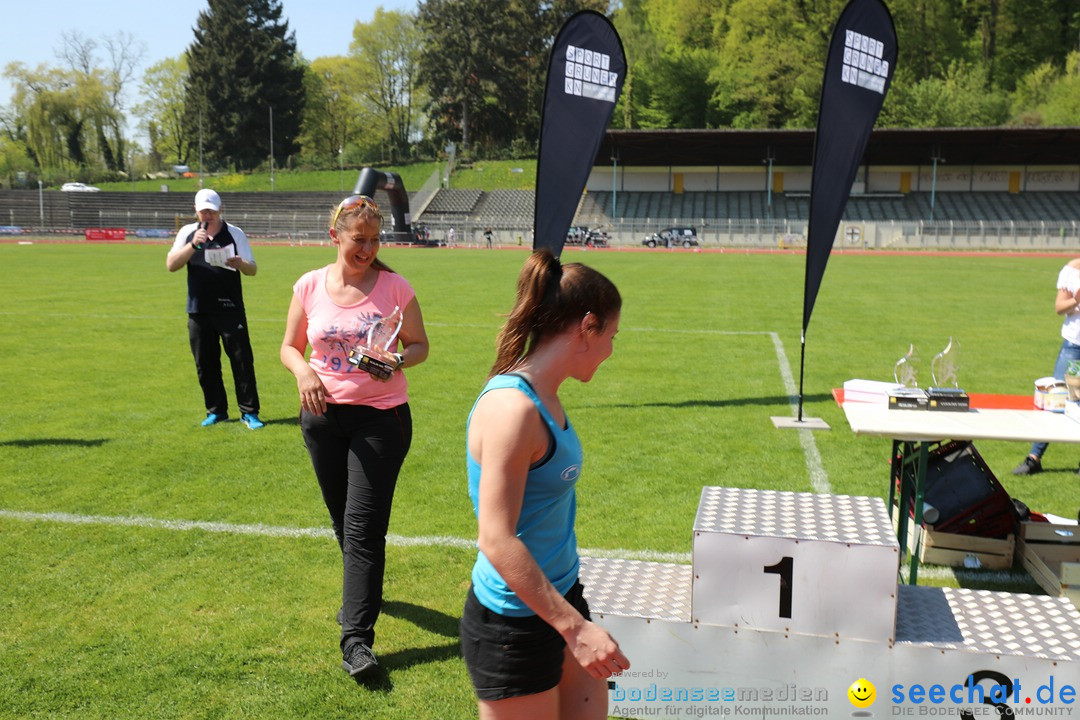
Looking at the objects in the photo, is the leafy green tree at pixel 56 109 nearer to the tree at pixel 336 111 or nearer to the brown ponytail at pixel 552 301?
the tree at pixel 336 111

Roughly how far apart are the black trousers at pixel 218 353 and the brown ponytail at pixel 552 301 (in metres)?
6.36

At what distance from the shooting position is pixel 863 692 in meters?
3.29

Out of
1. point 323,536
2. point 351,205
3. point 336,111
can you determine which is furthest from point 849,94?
point 336,111

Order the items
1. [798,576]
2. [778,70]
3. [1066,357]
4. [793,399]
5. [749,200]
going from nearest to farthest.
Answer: [798,576], [1066,357], [793,399], [749,200], [778,70]

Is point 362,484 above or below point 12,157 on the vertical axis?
below

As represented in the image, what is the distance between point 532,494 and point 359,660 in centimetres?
191

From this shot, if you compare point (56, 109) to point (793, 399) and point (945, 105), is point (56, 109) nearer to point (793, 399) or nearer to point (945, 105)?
point (945, 105)

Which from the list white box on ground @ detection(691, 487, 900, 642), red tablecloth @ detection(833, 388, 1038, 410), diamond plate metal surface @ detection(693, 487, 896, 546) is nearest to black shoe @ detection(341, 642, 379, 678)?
white box on ground @ detection(691, 487, 900, 642)

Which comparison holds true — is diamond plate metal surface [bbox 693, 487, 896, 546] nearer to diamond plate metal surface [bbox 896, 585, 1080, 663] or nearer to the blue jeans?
diamond plate metal surface [bbox 896, 585, 1080, 663]

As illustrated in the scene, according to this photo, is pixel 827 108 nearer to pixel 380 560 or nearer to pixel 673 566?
pixel 673 566

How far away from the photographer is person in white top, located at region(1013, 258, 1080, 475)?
6.55 meters

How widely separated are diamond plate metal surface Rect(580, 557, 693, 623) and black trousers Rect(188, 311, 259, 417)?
16.4 feet

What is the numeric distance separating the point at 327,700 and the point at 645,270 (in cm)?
2634

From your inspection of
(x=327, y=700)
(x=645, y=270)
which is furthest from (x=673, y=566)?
(x=645, y=270)
